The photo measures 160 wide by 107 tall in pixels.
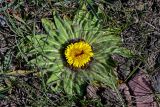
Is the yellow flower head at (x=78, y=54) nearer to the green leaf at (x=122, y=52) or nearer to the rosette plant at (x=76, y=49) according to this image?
the rosette plant at (x=76, y=49)

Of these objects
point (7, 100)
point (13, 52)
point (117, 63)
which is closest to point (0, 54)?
point (13, 52)

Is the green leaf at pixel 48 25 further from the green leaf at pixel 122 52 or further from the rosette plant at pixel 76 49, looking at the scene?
the green leaf at pixel 122 52

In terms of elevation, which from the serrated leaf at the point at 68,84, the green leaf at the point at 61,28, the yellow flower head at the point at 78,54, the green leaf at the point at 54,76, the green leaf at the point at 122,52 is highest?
the green leaf at the point at 61,28

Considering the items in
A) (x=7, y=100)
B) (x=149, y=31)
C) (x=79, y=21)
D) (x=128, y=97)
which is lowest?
(x=128, y=97)

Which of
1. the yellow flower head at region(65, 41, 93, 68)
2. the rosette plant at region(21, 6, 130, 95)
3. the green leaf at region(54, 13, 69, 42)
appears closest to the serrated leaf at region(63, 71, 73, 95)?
the rosette plant at region(21, 6, 130, 95)

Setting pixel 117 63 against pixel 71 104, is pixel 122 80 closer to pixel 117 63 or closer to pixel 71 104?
pixel 117 63

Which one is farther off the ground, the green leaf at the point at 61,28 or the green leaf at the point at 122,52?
the green leaf at the point at 61,28

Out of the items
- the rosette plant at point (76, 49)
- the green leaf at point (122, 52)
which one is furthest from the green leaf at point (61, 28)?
the green leaf at point (122, 52)

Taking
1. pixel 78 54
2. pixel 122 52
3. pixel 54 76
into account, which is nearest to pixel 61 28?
pixel 78 54
